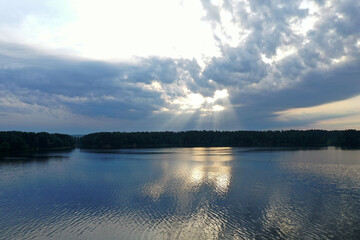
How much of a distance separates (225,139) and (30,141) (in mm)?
82539

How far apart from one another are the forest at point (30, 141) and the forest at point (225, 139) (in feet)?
46.2

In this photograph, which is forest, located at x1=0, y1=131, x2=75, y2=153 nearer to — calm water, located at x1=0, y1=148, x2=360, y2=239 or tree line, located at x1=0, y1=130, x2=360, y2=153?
tree line, located at x1=0, y1=130, x2=360, y2=153

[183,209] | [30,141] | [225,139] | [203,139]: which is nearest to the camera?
[183,209]

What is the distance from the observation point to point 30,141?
8700 cm

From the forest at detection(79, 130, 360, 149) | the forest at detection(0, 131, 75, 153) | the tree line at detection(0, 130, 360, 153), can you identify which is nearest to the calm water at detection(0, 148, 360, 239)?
the forest at detection(0, 131, 75, 153)

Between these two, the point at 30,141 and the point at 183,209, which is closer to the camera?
the point at 183,209

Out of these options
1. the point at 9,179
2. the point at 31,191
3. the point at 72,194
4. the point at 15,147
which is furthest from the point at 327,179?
the point at 15,147

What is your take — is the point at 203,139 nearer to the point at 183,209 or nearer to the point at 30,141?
the point at 30,141

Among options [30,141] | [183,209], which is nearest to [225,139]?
[30,141]

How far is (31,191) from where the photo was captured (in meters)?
22.0

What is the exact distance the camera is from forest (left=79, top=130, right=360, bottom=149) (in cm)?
10944

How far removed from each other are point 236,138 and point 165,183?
9965 centimetres

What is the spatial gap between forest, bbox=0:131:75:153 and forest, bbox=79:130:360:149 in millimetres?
14085

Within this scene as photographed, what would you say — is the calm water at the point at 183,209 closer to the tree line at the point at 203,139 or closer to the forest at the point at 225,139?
the tree line at the point at 203,139
